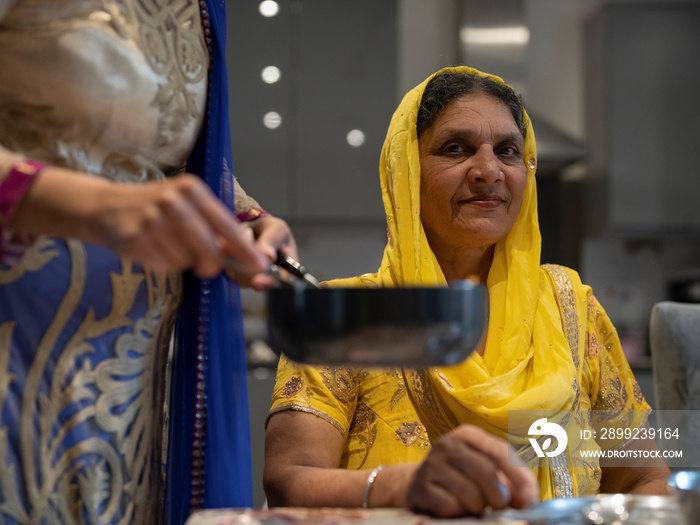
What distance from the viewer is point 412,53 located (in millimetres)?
3902

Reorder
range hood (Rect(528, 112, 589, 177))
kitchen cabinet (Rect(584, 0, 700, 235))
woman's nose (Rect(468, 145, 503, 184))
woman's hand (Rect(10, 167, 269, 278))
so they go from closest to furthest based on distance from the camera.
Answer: woman's hand (Rect(10, 167, 269, 278)) < woman's nose (Rect(468, 145, 503, 184)) < range hood (Rect(528, 112, 589, 177)) < kitchen cabinet (Rect(584, 0, 700, 235))

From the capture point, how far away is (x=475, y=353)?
1212 millimetres

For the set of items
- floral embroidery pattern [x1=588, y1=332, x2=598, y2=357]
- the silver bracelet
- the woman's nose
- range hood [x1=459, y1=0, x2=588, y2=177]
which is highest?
range hood [x1=459, y1=0, x2=588, y2=177]

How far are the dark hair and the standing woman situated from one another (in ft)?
2.13

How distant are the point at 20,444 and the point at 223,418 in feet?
0.75

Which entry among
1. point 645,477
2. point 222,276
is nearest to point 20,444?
point 222,276

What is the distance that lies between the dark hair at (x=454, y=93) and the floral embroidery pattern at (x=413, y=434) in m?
0.58

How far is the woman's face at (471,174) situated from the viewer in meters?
1.26

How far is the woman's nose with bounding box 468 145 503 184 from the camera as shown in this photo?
1.25 m

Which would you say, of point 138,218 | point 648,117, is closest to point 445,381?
point 138,218

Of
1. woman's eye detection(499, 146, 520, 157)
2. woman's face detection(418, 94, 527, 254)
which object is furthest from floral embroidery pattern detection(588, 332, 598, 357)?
woman's eye detection(499, 146, 520, 157)

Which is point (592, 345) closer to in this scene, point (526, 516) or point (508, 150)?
point (508, 150)

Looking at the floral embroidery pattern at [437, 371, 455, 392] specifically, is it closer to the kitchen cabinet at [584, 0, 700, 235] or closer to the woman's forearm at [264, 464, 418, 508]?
the woman's forearm at [264, 464, 418, 508]

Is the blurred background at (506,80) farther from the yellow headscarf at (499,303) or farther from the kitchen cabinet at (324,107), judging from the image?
the yellow headscarf at (499,303)
